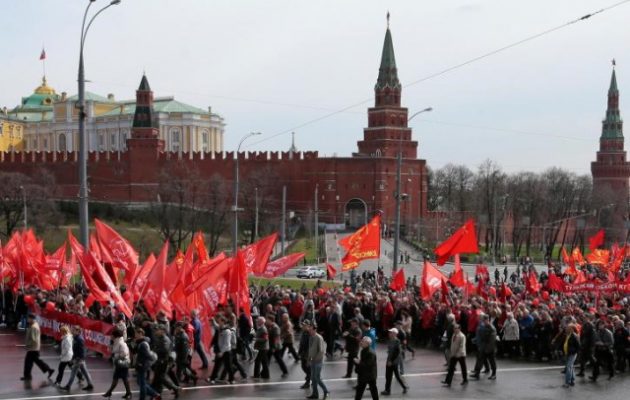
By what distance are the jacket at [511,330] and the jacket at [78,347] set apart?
26.7 ft

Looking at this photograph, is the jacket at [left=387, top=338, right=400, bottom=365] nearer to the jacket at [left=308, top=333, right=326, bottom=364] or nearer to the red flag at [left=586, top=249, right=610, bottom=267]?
the jacket at [left=308, top=333, right=326, bottom=364]

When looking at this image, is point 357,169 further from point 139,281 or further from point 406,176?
point 139,281

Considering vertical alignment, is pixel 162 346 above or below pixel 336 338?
above

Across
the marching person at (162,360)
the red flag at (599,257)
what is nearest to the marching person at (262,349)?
the marching person at (162,360)

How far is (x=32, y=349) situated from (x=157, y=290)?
231 cm

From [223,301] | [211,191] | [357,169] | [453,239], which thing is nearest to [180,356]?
[223,301]

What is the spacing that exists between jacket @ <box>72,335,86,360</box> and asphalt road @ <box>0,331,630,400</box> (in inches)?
20.9

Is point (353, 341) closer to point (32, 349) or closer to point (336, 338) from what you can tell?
point (336, 338)

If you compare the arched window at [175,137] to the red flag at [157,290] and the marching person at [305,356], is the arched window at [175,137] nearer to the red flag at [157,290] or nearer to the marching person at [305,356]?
the red flag at [157,290]

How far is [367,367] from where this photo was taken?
13758 millimetres

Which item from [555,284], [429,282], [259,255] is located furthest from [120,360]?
[555,284]

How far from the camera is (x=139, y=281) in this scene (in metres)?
19.3

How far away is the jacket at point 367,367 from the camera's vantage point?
542 inches

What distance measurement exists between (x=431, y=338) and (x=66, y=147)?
112390 millimetres
